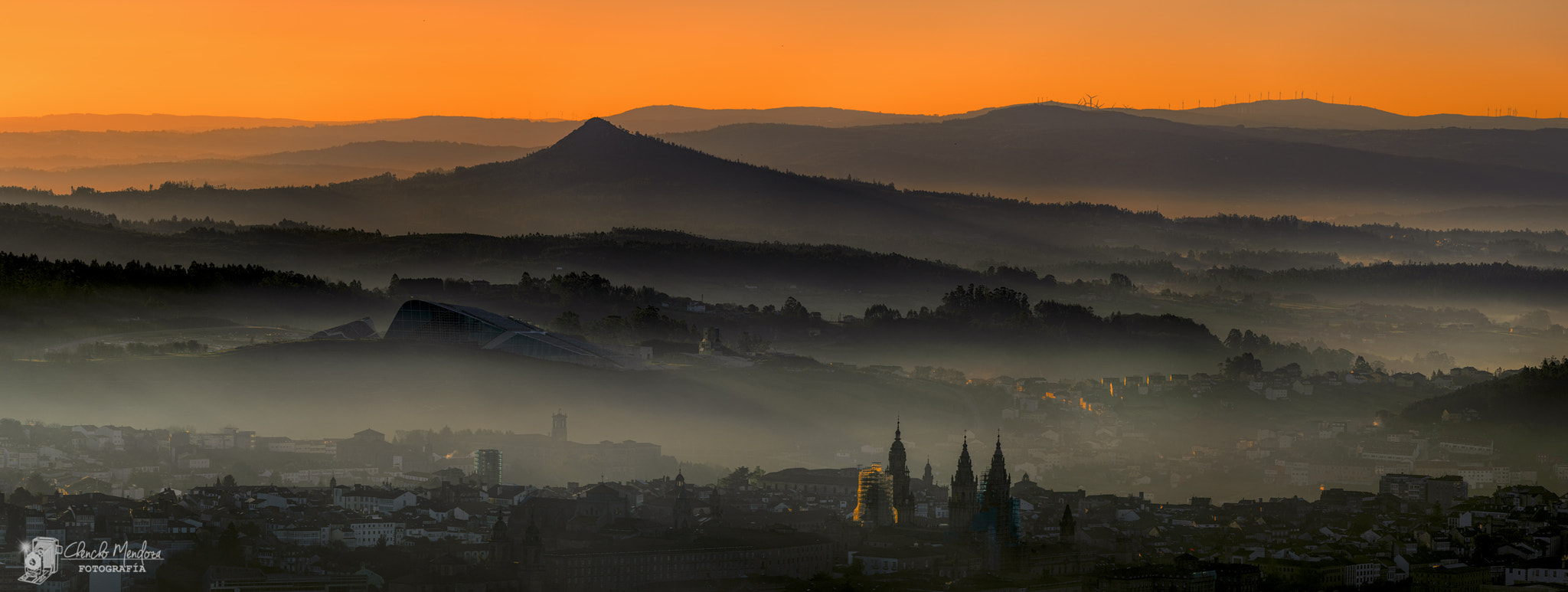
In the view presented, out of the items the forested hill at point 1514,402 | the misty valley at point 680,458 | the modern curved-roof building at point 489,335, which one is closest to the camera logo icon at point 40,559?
the misty valley at point 680,458

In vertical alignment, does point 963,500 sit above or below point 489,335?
below

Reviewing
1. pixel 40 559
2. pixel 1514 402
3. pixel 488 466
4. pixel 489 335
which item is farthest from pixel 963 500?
pixel 489 335

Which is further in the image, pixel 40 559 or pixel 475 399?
pixel 475 399

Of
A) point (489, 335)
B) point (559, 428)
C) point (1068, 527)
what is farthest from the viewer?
point (489, 335)

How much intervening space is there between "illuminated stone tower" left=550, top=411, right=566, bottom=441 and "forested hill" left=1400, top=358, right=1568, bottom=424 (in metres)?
59.2

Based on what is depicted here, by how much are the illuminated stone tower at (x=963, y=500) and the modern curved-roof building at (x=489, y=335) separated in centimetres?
6722

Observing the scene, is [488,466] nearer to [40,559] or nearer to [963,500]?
[963,500]

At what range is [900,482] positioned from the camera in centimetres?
10669

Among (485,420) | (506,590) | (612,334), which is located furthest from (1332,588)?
(612,334)

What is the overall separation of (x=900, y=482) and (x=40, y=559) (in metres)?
39.4

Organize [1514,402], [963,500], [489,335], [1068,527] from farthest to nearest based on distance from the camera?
[489,335] → [1514,402] → [963,500] → [1068,527]

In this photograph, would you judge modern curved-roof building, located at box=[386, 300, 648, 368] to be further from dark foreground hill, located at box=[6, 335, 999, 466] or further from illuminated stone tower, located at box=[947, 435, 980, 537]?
illuminated stone tower, located at box=[947, 435, 980, 537]

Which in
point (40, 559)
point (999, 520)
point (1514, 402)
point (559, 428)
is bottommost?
point (40, 559)

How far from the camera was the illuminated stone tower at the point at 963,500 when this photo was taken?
328 feet
